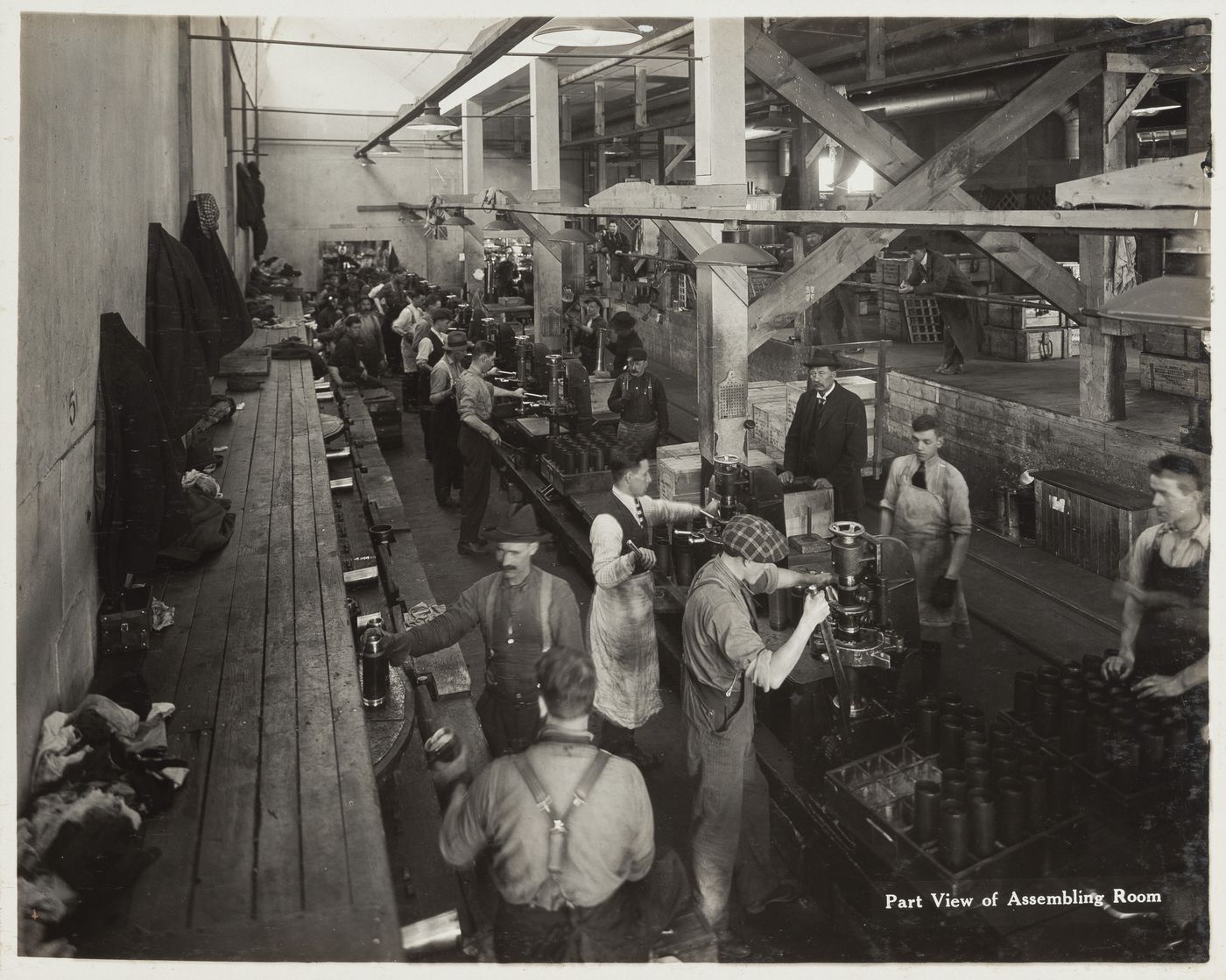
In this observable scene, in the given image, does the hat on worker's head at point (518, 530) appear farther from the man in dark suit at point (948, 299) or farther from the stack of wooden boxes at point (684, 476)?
the man in dark suit at point (948, 299)

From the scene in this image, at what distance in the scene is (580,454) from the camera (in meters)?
7.90

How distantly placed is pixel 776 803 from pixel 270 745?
2.33 meters

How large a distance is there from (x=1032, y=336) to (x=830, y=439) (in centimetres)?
461

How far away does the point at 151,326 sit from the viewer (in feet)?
17.4

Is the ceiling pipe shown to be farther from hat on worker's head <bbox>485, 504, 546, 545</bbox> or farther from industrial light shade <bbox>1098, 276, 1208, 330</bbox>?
industrial light shade <bbox>1098, 276, 1208, 330</bbox>

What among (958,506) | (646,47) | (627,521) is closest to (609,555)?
(627,521)

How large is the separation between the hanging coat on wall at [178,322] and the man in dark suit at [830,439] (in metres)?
3.61

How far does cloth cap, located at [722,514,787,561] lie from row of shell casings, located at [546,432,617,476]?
4.36 m

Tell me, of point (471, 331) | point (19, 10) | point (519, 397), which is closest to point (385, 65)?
point (471, 331)

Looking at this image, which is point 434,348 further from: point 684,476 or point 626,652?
point 626,652

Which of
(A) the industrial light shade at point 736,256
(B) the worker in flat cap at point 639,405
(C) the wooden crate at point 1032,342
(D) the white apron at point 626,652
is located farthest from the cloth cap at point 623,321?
(D) the white apron at point 626,652

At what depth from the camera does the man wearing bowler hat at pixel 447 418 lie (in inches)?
353

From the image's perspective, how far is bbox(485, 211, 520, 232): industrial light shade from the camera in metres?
12.0

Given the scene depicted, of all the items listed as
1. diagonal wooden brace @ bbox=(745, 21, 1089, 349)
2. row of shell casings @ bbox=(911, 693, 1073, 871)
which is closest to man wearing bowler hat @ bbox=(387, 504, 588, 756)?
row of shell casings @ bbox=(911, 693, 1073, 871)
